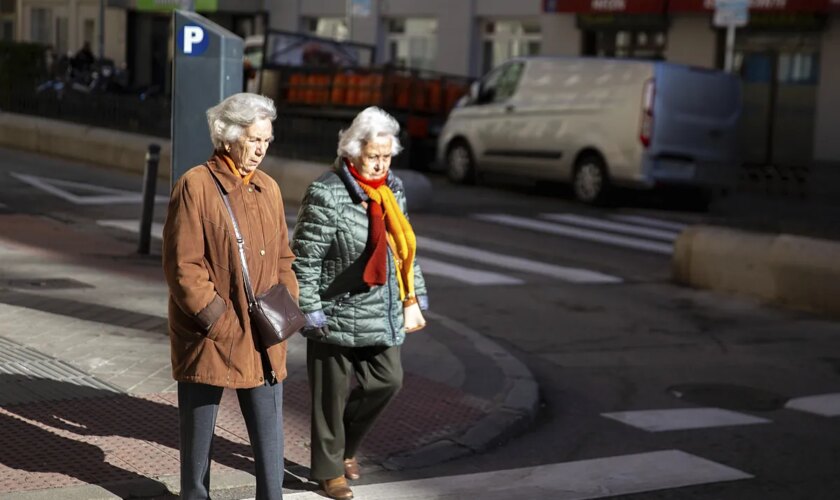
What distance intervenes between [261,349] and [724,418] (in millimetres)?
3854

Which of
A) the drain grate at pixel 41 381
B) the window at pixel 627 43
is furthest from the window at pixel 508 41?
the drain grate at pixel 41 381

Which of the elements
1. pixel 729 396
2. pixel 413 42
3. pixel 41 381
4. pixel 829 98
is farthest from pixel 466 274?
pixel 413 42

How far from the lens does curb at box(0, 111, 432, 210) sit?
1812 centimetres

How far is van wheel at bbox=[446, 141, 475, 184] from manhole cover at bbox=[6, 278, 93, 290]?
11584 millimetres

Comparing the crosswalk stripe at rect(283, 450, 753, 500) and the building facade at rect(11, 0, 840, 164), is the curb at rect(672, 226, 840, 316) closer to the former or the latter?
the crosswalk stripe at rect(283, 450, 753, 500)

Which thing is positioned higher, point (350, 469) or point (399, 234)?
point (399, 234)

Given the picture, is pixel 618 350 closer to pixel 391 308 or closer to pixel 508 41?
pixel 391 308

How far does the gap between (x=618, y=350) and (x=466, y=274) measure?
319 cm

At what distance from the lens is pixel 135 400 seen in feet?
23.7

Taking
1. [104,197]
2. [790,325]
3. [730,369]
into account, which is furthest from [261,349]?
[104,197]

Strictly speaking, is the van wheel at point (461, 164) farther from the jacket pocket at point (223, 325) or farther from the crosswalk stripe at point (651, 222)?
the jacket pocket at point (223, 325)

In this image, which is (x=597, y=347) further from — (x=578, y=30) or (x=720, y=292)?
(x=578, y=30)

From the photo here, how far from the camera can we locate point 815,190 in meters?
24.1

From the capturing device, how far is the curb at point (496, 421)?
6.89 meters
